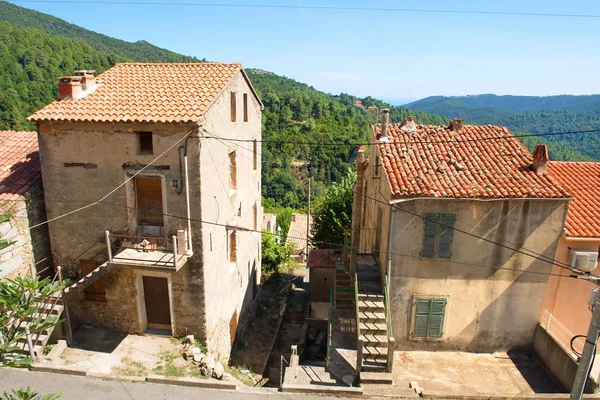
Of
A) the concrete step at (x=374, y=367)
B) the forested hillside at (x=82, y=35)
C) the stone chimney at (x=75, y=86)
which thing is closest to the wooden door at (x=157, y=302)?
the stone chimney at (x=75, y=86)

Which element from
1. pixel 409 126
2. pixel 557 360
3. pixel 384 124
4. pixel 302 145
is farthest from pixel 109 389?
pixel 302 145

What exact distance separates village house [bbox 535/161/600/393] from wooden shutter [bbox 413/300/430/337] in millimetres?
3791

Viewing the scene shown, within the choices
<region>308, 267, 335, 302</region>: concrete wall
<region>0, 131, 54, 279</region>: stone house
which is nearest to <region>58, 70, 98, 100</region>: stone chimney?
<region>0, 131, 54, 279</region>: stone house

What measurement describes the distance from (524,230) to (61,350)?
606 inches

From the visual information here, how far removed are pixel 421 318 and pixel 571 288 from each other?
5.33 meters

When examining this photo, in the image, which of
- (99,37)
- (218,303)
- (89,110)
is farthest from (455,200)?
(99,37)

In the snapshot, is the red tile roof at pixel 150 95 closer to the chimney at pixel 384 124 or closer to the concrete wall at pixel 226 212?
the concrete wall at pixel 226 212

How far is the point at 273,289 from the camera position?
928 inches

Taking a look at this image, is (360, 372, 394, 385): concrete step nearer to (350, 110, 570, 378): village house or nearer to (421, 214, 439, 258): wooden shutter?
(350, 110, 570, 378): village house

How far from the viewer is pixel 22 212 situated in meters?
12.6

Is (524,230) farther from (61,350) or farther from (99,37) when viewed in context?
(99,37)

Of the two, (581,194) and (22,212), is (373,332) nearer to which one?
(581,194)

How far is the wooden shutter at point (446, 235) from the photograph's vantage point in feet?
41.2

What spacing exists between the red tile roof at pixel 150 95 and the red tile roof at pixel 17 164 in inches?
95.7
